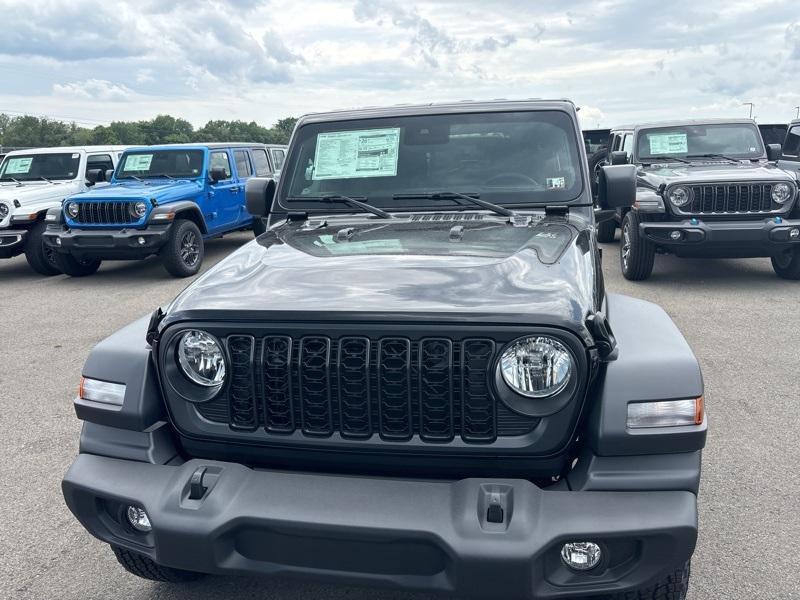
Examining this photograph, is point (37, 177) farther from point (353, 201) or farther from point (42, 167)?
point (353, 201)

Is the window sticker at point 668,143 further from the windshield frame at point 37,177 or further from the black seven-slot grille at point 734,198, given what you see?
the windshield frame at point 37,177

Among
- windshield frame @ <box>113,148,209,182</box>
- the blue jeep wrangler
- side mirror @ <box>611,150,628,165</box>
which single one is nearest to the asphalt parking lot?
the blue jeep wrangler

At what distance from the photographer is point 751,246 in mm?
7848

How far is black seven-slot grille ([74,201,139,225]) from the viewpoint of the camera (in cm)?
930

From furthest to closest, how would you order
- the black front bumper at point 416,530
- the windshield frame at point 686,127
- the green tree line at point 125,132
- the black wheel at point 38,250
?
the green tree line at point 125,132 < the black wheel at point 38,250 < the windshield frame at point 686,127 < the black front bumper at point 416,530

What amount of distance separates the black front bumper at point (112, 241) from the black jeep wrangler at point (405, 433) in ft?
23.3

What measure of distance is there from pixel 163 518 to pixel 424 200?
6.21ft

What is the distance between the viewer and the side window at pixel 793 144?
11164 millimetres

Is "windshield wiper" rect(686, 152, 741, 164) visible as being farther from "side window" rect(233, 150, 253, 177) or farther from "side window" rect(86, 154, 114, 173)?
"side window" rect(86, 154, 114, 173)

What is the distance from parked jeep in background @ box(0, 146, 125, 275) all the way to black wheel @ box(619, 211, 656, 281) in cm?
739

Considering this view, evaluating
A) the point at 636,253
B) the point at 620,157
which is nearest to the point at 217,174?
the point at 620,157

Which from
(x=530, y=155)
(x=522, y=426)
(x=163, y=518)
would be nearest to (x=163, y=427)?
(x=163, y=518)

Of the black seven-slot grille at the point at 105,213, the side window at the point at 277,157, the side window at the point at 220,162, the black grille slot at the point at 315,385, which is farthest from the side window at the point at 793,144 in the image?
the black grille slot at the point at 315,385

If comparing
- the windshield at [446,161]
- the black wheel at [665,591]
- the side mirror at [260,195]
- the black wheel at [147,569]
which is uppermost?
the windshield at [446,161]
